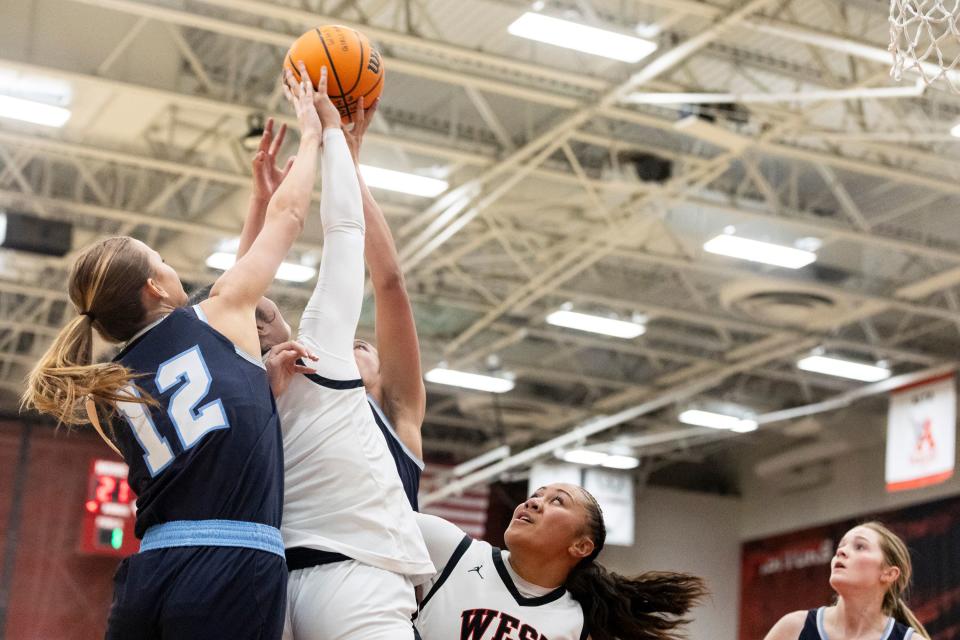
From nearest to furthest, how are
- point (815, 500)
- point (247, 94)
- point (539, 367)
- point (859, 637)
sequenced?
1. point (859, 637)
2. point (247, 94)
3. point (539, 367)
4. point (815, 500)

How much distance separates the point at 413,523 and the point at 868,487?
17.8 meters

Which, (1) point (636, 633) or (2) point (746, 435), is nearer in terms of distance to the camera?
(1) point (636, 633)

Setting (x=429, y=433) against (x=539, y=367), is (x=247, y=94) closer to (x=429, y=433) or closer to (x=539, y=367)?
(x=539, y=367)

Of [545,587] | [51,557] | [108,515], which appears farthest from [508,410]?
[545,587]

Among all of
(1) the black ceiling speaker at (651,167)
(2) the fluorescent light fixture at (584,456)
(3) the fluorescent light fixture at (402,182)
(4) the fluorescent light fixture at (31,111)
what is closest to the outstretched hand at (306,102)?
(4) the fluorescent light fixture at (31,111)

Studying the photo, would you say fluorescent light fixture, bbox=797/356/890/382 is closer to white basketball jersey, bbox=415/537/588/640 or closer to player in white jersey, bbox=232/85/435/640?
white basketball jersey, bbox=415/537/588/640

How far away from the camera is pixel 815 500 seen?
2141 cm

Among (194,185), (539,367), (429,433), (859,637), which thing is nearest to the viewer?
(859,637)

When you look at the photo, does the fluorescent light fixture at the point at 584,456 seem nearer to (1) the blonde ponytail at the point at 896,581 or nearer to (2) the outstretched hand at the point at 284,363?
(1) the blonde ponytail at the point at 896,581

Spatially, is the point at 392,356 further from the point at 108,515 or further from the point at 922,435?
the point at 108,515

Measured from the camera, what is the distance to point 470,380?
61.0ft

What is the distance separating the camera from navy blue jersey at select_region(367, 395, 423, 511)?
3.60m

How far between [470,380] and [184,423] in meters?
15.5

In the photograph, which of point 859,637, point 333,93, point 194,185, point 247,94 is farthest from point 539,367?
point 333,93
